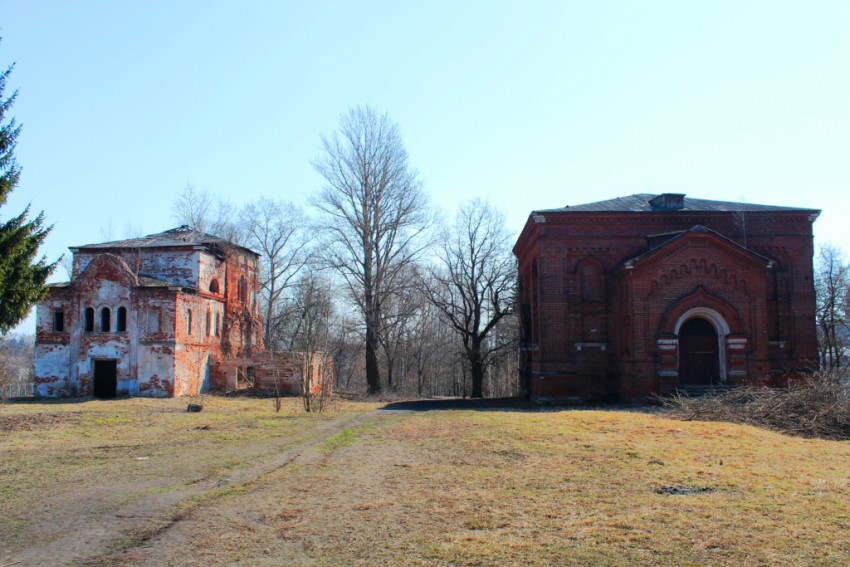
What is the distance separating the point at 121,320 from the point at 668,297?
23.9 m

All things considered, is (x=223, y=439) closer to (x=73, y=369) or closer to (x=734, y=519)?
(x=734, y=519)

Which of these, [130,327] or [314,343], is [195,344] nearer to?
[130,327]

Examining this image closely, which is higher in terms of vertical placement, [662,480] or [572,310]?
[572,310]

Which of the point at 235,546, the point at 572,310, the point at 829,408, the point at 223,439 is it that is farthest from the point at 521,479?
the point at 572,310

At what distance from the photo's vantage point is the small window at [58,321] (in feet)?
97.3

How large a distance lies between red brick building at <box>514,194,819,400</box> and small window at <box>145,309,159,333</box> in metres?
17.2

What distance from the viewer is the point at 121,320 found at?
2941 centimetres

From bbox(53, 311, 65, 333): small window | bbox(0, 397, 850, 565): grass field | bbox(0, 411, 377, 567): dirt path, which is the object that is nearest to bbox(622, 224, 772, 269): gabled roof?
bbox(0, 397, 850, 565): grass field

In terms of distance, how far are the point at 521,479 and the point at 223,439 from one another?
792 cm

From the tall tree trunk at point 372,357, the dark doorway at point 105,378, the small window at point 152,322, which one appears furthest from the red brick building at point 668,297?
the dark doorway at point 105,378

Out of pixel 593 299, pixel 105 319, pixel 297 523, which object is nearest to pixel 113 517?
pixel 297 523

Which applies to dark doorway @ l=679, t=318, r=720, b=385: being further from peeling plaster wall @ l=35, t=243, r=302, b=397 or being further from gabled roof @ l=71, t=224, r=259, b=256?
gabled roof @ l=71, t=224, r=259, b=256

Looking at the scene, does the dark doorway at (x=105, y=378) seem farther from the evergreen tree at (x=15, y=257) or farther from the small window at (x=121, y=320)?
the evergreen tree at (x=15, y=257)

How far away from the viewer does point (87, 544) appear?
6.62m
